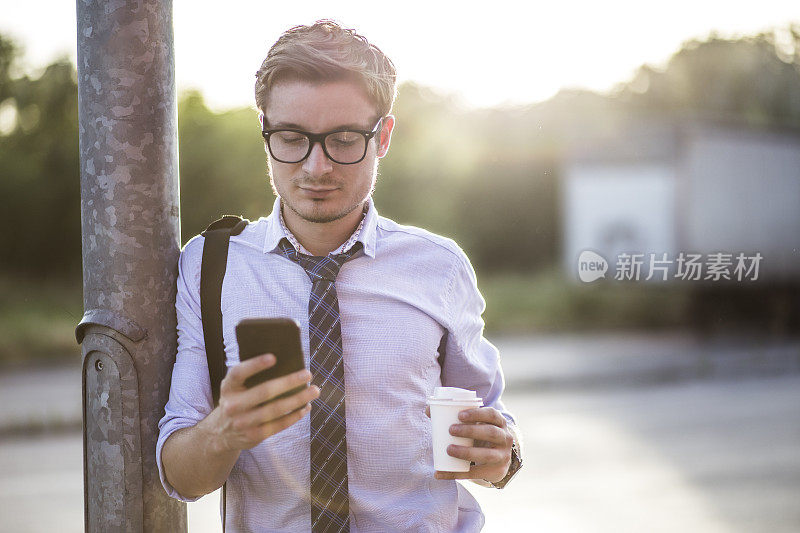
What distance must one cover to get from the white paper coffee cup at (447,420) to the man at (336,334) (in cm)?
2

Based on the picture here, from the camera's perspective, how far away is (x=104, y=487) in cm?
198

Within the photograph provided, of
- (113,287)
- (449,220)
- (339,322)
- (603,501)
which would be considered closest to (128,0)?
(113,287)

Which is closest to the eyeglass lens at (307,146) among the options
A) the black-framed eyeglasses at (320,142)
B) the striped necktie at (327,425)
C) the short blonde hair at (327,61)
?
the black-framed eyeglasses at (320,142)

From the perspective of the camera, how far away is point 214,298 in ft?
6.76

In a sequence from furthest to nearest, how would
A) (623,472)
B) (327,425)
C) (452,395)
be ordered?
(623,472), (327,425), (452,395)

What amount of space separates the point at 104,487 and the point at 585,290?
61.0 feet

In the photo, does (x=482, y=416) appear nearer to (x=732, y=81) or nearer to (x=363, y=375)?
(x=363, y=375)

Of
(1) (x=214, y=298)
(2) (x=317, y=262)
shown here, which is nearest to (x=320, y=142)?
(2) (x=317, y=262)

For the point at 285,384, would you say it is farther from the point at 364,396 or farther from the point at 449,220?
the point at 449,220

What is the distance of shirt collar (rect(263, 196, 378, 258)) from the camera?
2.17 meters

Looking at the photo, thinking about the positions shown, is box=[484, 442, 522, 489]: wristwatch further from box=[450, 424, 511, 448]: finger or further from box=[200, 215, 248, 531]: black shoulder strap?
box=[200, 215, 248, 531]: black shoulder strap

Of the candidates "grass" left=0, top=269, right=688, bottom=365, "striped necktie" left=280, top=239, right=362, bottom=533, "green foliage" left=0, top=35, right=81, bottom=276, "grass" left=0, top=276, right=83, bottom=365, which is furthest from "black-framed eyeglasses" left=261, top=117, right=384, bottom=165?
"green foliage" left=0, top=35, right=81, bottom=276

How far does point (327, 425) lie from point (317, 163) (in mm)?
611

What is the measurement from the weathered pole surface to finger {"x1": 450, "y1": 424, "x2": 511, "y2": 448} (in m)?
0.69
